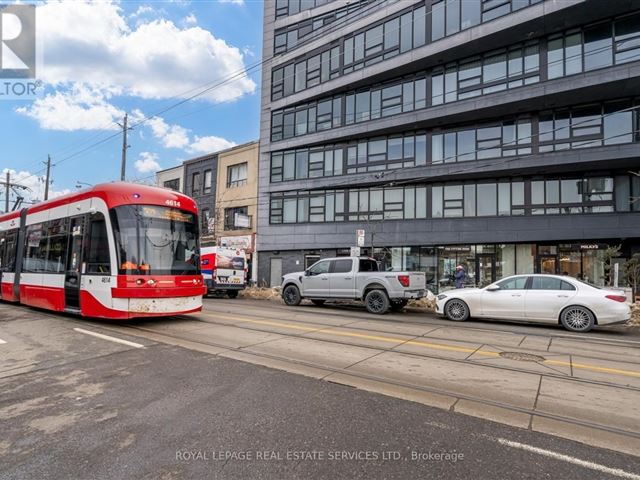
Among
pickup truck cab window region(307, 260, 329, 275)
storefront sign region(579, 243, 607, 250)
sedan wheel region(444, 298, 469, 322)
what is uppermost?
storefront sign region(579, 243, 607, 250)

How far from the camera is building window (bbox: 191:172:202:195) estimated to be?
34.2 metres

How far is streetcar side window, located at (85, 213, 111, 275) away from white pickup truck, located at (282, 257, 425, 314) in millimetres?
8155

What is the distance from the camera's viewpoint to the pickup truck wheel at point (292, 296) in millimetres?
16328

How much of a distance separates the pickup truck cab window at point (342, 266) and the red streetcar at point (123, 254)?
20.5 feet

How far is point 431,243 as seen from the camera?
22.7 meters

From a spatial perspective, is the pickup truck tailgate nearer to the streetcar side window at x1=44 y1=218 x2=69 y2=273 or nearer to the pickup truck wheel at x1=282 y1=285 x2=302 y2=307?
the pickup truck wheel at x1=282 y1=285 x2=302 y2=307

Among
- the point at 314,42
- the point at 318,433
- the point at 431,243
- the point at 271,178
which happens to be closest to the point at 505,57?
the point at 431,243

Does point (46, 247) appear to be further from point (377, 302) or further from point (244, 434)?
point (244, 434)

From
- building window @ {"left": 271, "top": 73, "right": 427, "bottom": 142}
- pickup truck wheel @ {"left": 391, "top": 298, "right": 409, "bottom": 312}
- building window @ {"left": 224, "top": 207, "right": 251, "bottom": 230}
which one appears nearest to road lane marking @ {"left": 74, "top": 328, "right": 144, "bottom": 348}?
pickup truck wheel @ {"left": 391, "top": 298, "right": 409, "bottom": 312}

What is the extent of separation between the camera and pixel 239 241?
99.5ft

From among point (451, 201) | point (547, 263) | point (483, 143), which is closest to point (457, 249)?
point (451, 201)

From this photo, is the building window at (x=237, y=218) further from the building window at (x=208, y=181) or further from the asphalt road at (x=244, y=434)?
the asphalt road at (x=244, y=434)

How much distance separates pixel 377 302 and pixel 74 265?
923 cm

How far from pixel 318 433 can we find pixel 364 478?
0.83m
